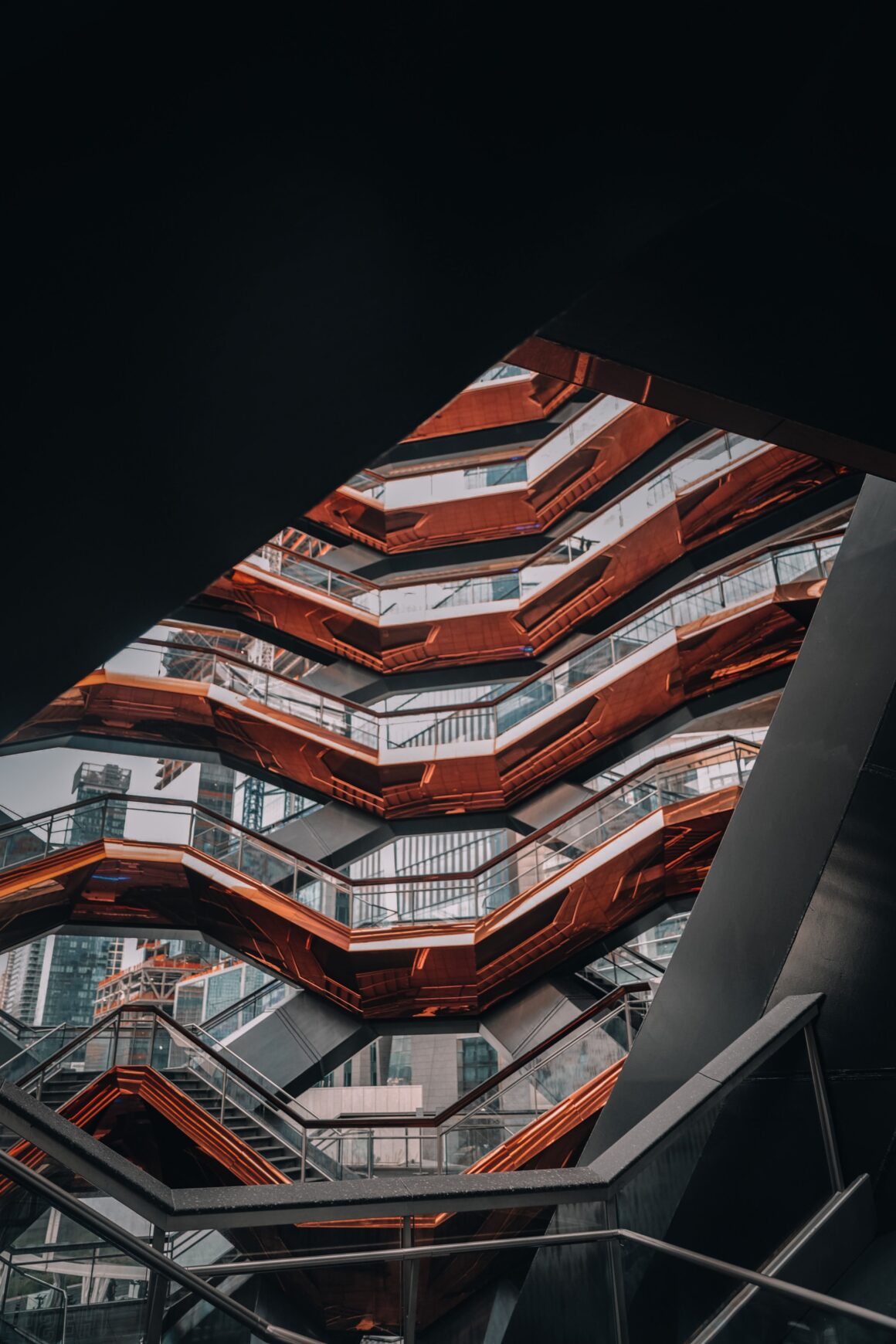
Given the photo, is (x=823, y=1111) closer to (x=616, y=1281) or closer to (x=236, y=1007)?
(x=616, y=1281)

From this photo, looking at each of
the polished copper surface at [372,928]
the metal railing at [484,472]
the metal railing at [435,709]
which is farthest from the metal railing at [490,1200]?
the metal railing at [484,472]

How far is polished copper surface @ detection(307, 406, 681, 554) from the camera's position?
67.6 feet

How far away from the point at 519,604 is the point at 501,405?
22.0 ft

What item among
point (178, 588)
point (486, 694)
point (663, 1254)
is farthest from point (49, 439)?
point (486, 694)

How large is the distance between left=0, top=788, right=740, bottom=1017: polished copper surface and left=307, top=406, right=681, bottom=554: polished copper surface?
9506 millimetres

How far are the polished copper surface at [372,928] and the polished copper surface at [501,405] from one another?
43.8 feet

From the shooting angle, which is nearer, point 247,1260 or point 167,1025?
point 247,1260

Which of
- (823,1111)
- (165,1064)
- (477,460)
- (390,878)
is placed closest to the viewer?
(823,1111)

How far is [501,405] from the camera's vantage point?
24.2 metres

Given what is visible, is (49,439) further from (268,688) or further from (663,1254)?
(268,688)

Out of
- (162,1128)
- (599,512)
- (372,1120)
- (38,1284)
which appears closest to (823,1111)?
(38,1284)

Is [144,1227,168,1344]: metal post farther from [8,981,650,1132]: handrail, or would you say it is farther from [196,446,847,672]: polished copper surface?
[196,446,847,672]: polished copper surface

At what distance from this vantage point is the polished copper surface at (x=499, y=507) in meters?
20.6

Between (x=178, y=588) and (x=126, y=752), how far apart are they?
16.8m
